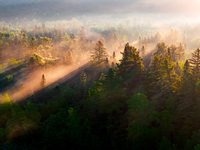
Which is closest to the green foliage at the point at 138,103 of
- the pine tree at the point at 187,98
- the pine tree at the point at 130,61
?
the pine tree at the point at 187,98

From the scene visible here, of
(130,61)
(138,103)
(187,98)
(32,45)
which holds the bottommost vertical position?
(138,103)

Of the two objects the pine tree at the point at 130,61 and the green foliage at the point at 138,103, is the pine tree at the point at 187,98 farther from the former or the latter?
the pine tree at the point at 130,61

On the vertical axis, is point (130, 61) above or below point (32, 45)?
below

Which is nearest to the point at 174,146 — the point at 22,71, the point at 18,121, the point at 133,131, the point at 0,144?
the point at 133,131

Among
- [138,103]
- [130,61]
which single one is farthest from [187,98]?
[130,61]

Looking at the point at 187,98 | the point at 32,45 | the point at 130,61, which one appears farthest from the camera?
the point at 32,45

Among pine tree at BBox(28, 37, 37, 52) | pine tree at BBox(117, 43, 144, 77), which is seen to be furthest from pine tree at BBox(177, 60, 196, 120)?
pine tree at BBox(28, 37, 37, 52)

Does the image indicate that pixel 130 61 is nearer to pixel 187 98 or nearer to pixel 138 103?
pixel 138 103

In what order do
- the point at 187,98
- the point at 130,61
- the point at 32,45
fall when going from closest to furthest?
the point at 187,98
the point at 130,61
the point at 32,45

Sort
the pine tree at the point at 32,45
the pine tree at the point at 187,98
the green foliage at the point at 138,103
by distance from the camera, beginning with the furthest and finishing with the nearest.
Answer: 1. the pine tree at the point at 32,45
2. the green foliage at the point at 138,103
3. the pine tree at the point at 187,98

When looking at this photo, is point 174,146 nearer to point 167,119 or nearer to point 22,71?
point 167,119

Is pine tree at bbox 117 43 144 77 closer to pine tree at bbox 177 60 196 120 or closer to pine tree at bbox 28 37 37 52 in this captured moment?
pine tree at bbox 177 60 196 120

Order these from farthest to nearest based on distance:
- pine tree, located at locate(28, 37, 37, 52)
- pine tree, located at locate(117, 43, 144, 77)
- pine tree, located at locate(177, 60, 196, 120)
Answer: pine tree, located at locate(28, 37, 37, 52) < pine tree, located at locate(117, 43, 144, 77) < pine tree, located at locate(177, 60, 196, 120)
